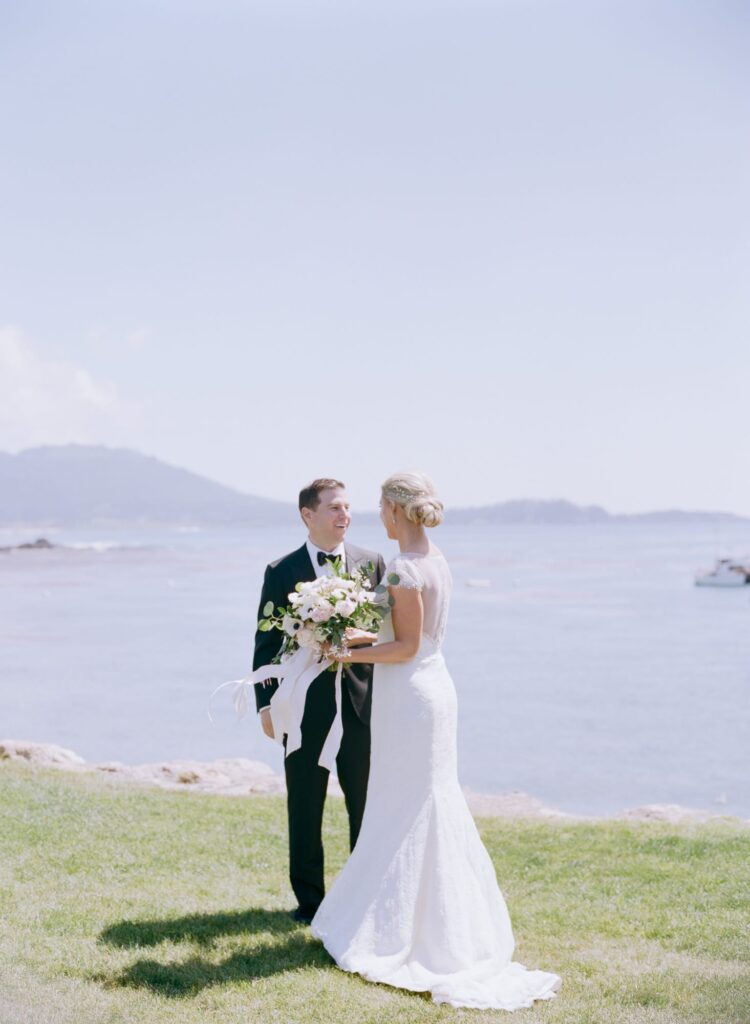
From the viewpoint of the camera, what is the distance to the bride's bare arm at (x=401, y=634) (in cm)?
521

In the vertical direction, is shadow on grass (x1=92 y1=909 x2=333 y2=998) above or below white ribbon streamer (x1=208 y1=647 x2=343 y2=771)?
below

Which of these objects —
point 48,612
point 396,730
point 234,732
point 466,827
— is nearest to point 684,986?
point 466,827

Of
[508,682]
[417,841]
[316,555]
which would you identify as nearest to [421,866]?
[417,841]

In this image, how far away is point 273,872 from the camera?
787cm

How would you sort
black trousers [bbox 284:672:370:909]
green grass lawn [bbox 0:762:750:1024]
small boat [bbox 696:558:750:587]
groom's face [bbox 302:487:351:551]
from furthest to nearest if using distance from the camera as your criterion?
1. small boat [bbox 696:558:750:587]
2. black trousers [bbox 284:672:370:909]
3. groom's face [bbox 302:487:351:551]
4. green grass lawn [bbox 0:762:750:1024]

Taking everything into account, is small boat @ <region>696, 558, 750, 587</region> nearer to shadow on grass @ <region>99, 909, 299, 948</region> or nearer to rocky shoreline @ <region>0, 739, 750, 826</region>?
rocky shoreline @ <region>0, 739, 750, 826</region>

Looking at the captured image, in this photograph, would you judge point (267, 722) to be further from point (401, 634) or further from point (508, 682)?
point (508, 682)

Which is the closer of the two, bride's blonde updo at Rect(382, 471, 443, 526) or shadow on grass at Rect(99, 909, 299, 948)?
bride's blonde updo at Rect(382, 471, 443, 526)

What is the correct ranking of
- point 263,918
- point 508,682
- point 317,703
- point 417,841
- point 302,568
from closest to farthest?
1. point 417,841
2. point 317,703
3. point 302,568
4. point 263,918
5. point 508,682

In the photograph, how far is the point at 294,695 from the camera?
232 inches

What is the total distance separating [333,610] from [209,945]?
2170 mm

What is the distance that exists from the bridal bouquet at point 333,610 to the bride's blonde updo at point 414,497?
1.42ft

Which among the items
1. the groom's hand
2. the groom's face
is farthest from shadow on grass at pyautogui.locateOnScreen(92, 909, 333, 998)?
the groom's face

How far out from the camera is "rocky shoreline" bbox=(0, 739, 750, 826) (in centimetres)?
1101
